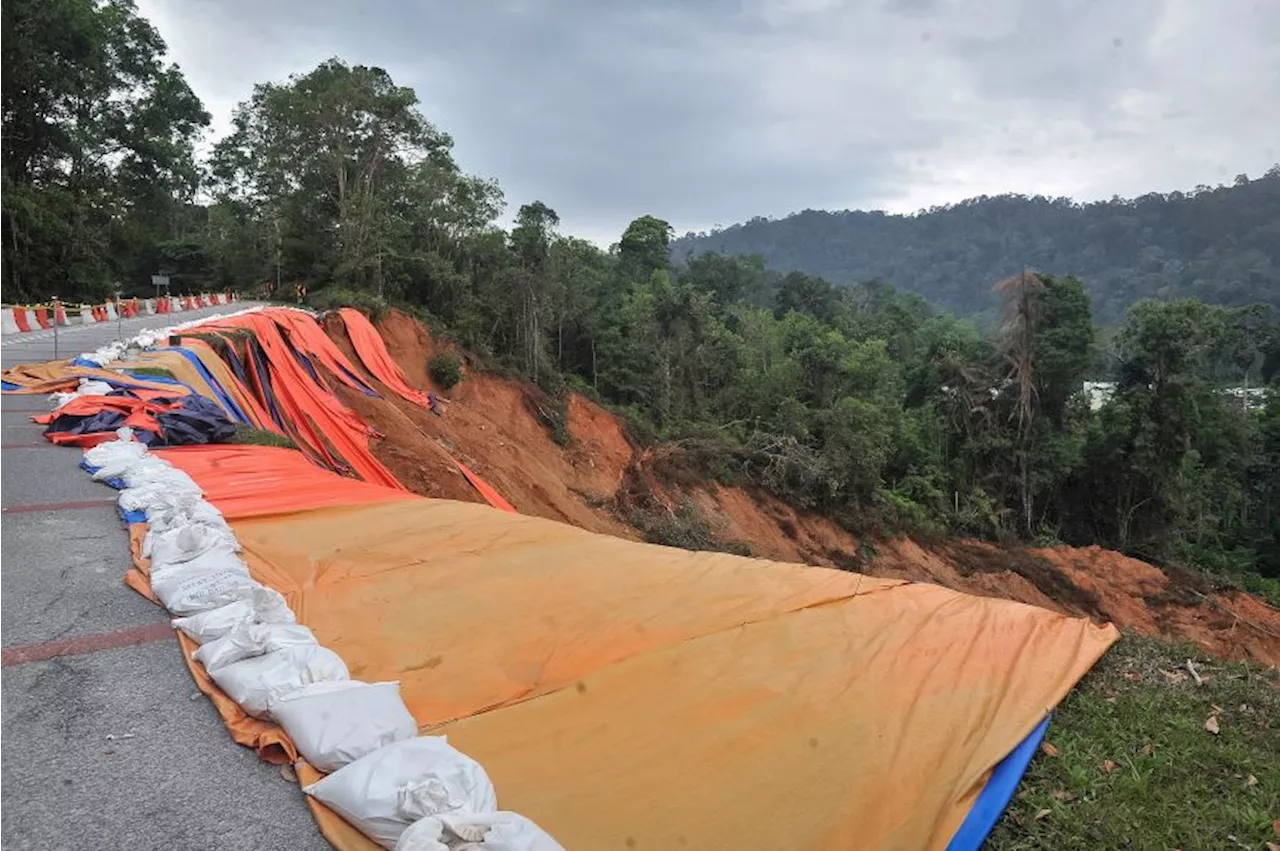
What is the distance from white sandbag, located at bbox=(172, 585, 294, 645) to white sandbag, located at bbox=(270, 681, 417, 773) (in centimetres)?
76

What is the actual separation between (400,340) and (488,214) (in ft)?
35.9

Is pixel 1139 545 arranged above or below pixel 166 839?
below

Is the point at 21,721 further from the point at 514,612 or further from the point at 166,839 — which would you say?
the point at 514,612

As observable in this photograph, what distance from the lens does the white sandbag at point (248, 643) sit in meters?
2.97

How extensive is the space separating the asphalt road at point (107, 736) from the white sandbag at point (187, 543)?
203mm

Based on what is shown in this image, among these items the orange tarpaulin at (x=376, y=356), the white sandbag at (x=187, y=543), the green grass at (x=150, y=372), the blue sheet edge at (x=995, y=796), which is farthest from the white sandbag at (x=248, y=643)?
the orange tarpaulin at (x=376, y=356)

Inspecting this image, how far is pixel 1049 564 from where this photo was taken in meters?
19.6

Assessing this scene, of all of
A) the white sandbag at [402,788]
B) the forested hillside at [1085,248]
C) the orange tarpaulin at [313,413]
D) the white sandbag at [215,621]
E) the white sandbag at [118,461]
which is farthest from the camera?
the forested hillside at [1085,248]

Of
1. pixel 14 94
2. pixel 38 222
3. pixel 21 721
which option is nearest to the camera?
pixel 21 721

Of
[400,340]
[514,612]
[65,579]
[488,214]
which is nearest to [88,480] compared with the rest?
[65,579]

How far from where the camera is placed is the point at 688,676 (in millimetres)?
3031

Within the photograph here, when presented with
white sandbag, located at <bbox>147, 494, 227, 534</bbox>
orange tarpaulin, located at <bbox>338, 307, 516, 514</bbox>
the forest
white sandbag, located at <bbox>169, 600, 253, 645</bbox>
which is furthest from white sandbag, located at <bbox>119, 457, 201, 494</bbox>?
the forest

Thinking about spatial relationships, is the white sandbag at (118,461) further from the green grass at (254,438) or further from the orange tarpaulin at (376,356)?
the orange tarpaulin at (376,356)

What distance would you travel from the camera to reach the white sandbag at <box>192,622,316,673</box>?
2.97 meters
